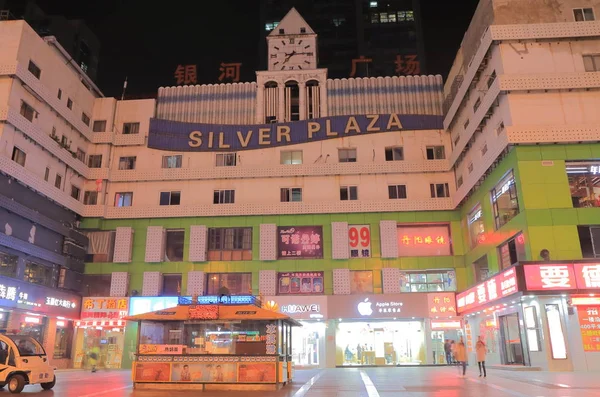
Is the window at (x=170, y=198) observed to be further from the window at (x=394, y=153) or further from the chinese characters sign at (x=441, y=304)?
the chinese characters sign at (x=441, y=304)

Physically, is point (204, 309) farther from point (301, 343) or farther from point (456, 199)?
point (456, 199)

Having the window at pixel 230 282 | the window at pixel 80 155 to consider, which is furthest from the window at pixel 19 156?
the window at pixel 230 282

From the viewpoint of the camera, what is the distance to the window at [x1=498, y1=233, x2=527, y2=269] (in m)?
28.8

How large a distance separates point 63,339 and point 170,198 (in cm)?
1413

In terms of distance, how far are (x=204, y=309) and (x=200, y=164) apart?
2492 centimetres

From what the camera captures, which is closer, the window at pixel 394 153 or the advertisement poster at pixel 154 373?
the advertisement poster at pixel 154 373

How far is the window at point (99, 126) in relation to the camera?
45.4m

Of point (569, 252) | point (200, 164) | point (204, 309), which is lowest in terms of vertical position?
point (204, 309)

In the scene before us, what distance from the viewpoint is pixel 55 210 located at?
3919cm

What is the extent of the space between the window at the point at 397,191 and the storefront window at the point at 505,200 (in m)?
9.21

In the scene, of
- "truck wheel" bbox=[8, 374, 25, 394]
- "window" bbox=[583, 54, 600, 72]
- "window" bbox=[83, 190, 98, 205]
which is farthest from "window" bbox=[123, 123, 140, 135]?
"window" bbox=[583, 54, 600, 72]

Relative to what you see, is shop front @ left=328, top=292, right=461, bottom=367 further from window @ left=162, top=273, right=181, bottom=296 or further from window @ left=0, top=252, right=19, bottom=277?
window @ left=0, top=252, right=19, bottom=277

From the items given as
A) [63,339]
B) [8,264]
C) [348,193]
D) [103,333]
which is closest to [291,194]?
[348,193]

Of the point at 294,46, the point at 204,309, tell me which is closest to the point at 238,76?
the point at 294,46
